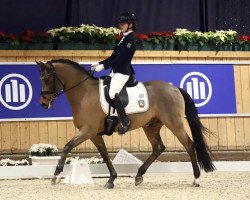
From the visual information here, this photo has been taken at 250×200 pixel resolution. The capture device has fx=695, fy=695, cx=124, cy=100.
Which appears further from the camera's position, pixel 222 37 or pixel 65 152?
pixel 222 37

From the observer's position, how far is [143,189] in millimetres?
6785

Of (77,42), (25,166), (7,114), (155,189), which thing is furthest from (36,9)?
(155,189)

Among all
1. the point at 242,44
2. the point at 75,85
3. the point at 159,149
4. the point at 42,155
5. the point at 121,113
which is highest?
the point at 242,44

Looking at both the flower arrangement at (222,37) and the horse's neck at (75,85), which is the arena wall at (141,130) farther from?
the horse's neck at (75,85)

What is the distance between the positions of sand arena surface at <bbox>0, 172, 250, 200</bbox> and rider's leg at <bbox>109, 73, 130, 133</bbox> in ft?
2.15

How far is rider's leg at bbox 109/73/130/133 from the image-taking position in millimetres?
7117

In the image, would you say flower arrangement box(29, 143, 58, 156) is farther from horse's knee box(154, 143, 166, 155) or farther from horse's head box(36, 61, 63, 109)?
horse's knee box(154, 143, 166, 155)

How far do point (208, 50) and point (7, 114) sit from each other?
3088 millimetres

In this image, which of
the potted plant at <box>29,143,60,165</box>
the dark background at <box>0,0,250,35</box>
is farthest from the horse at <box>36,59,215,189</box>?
the dark background at <box>0,0,250,35</box>

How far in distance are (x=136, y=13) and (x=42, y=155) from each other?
145 inches

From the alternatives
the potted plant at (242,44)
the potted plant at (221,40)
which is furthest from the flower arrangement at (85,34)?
the potted plant at (242,44)

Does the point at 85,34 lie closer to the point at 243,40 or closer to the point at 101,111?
the point at 243,40

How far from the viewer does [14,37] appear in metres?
9.40

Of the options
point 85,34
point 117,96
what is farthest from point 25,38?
point 117,96
